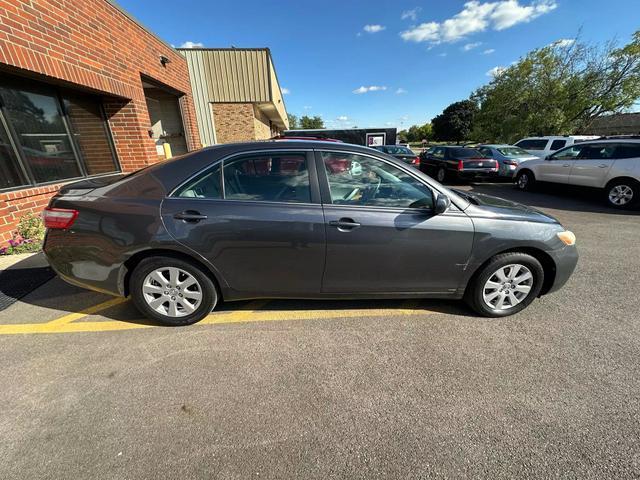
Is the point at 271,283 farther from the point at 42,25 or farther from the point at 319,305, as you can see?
the point at 42,25

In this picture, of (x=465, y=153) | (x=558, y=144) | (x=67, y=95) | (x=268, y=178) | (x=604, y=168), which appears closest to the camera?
(x=268, y=178)

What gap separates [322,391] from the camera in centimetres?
195

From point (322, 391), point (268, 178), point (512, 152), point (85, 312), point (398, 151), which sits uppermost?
point (268, 178)

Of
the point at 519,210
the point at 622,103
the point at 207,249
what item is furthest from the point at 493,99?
the point at 207,249

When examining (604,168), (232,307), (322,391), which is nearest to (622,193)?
(604,168)

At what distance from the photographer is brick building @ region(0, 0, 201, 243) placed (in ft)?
13.2

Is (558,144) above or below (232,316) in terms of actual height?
above

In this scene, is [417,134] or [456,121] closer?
[456,121]

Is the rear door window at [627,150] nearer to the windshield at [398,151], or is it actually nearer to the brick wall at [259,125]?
the windshield at [398,151]

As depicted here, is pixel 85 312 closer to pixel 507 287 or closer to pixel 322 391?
pixel 322 391

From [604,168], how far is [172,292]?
967 centimetres

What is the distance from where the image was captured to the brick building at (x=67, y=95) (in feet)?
13.2

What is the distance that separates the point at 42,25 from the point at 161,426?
229 inches

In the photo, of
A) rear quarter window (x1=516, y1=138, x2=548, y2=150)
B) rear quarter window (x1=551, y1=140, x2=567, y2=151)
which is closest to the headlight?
rear quarter window (x1=551, y1=140, x2=567, y2=151)
